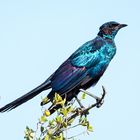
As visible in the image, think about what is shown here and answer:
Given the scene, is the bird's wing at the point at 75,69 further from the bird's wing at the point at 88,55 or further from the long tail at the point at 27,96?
the long tail at the point at 27,96

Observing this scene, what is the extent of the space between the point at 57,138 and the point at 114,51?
444cm

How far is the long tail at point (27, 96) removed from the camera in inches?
280

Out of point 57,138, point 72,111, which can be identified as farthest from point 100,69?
point 57,138

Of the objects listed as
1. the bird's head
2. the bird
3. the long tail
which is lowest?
the long tail

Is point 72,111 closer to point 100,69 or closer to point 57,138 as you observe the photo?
point 57,138

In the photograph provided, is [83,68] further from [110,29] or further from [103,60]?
[110,29]

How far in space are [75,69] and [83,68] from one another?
0.18 meters

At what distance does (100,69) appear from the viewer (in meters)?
8.97

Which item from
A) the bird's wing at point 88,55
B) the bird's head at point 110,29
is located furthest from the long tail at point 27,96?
the bird's head at point 110,29

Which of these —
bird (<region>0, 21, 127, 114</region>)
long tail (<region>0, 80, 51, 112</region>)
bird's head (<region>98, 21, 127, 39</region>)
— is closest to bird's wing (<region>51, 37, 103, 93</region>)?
bird (<region>0, 21, 127, 114</region>)

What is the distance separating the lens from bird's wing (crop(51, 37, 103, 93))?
8.27 m

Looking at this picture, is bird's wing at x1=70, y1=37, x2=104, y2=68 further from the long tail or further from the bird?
the long tail

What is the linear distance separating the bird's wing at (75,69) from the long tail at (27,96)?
116 mm

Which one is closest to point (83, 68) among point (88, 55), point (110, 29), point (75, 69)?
point (75, 69)
